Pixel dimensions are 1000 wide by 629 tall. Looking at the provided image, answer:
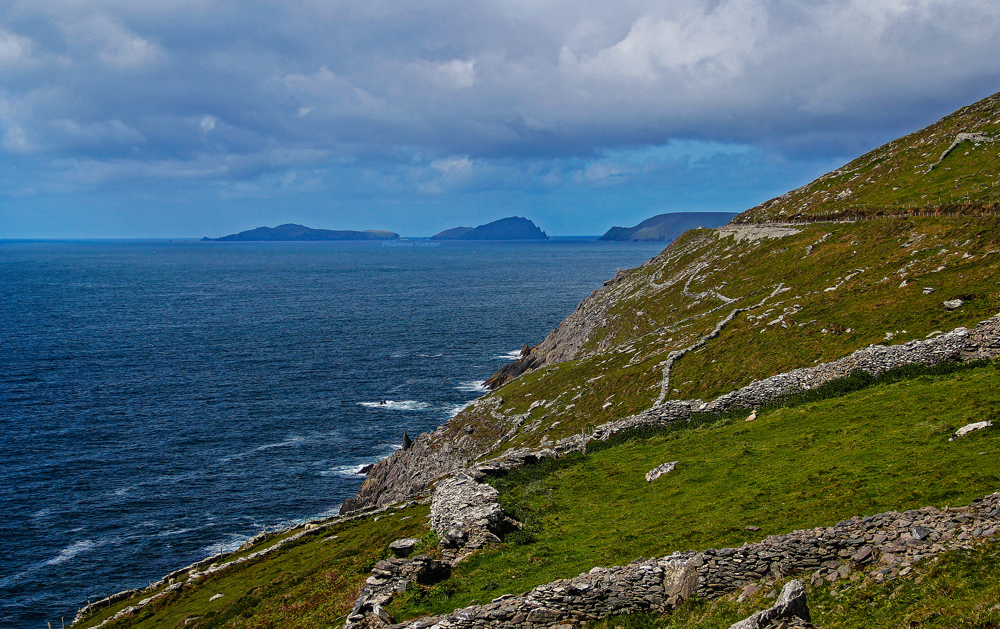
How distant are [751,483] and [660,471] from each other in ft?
19.2

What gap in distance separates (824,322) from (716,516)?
111 ft

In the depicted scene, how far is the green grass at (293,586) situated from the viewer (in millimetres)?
30047

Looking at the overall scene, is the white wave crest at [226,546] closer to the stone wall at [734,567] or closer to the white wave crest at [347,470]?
the white wave crest at [347,470]

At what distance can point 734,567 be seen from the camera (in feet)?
61.9

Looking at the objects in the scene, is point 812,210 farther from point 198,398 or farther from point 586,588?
point 198,398

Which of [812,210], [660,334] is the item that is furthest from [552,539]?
[812,210]

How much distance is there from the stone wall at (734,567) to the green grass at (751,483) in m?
2.15

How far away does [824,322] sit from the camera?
2029 inches

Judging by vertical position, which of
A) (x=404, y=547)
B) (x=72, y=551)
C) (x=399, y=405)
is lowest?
(x=72, y=551)

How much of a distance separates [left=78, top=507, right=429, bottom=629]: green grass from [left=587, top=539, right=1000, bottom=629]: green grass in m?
16.1

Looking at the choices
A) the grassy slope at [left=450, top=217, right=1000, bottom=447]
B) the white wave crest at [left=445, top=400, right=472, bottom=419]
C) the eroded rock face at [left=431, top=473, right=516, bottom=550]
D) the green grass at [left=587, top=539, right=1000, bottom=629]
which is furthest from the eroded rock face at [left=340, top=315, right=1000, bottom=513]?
the white wave crest at [left=445, top=400, right=472, bottom=419]

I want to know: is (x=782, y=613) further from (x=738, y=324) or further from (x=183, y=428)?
(x=183, y=428)

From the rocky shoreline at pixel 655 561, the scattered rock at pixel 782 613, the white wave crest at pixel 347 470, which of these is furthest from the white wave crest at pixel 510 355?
the scattered rock at pixel 782 613

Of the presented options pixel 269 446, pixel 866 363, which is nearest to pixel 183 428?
pixel 269 446
